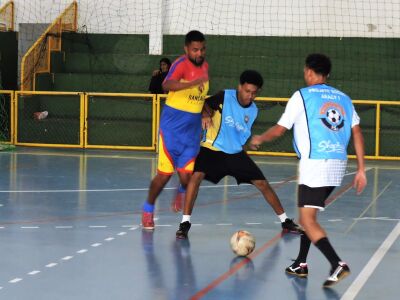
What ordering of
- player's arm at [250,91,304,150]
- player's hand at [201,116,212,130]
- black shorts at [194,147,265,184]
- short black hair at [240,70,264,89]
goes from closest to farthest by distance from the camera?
player's arm at [250,91,304,150], short black hair at [240,70,264,89], player's hand at [201,116,212,130], black shorts at [194,147,265,184]

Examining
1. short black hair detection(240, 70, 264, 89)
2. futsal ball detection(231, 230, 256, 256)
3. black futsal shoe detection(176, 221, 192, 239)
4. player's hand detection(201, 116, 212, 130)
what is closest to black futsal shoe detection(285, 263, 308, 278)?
futsal ball detection(231, 230, 256, 256)

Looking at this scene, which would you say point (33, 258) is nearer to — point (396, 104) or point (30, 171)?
point (30, 171)

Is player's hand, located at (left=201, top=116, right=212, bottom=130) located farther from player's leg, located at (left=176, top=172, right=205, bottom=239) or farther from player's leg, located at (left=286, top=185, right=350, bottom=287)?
player's leg, located at (left=286, top=185, right=350, bottom=287)

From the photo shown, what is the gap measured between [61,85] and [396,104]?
8.01 metres

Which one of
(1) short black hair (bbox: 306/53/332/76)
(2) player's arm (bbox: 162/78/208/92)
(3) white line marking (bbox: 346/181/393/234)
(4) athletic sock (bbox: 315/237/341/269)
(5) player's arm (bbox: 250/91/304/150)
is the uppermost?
(1) short black hair (bbox: 306/53/332/76)

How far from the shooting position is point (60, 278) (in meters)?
7.69

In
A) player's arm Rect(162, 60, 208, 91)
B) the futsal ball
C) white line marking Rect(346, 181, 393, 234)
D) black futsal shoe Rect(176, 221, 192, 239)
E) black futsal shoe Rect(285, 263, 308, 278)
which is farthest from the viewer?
white line marking Rect(346, 181, 393, 234)

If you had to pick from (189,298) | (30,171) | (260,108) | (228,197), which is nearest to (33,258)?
(189,298)

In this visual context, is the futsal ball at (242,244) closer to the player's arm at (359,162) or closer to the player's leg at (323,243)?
the player's leg at (323,243)

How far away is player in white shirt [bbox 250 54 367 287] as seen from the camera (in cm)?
746

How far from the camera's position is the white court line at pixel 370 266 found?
7.36m

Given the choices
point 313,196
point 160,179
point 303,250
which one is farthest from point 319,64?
point 160,179

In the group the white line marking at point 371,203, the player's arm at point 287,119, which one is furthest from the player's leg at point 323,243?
the white line marking at point 371,203

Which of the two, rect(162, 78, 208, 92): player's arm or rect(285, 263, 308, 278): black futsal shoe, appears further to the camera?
rect(162, 78, 208, 92): player's arm
